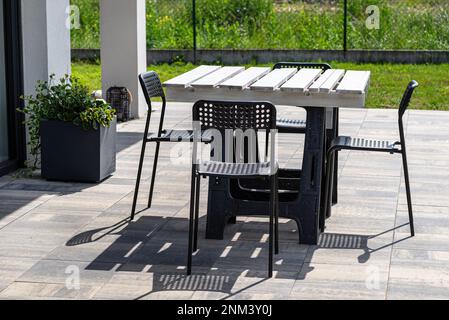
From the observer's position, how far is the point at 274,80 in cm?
575

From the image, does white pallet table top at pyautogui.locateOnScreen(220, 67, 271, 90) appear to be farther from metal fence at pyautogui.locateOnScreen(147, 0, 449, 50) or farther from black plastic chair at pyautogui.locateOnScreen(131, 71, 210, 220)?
metal fence at pyautogui.locateOnScreen(147, 0, 449, 50)

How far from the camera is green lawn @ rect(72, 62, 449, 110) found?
11.7 metres

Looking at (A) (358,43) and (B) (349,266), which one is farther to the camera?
(A) (358,43)

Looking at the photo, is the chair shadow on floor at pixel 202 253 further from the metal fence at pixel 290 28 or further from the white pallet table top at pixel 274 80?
the metal fence at pixel 290 28

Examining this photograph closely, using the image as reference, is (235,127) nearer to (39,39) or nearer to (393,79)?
(39,39)

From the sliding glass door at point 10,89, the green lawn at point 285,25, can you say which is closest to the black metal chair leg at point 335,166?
the sliding glass door at point 10,89

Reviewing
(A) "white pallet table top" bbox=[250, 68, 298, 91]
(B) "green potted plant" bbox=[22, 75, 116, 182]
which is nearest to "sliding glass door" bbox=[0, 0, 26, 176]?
(B) "green potted plant" bbox=[22, 75, 116, 182]

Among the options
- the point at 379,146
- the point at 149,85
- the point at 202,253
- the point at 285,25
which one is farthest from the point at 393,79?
the point at 202,253

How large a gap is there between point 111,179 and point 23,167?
33.5 inches

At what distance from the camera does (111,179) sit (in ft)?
24.1

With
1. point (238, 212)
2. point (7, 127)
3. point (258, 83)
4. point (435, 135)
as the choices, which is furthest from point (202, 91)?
point (435, 135)

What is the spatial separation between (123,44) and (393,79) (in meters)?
4.50

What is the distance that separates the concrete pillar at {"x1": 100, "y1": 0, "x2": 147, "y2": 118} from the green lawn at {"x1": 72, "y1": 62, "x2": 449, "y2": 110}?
7.43 ft
